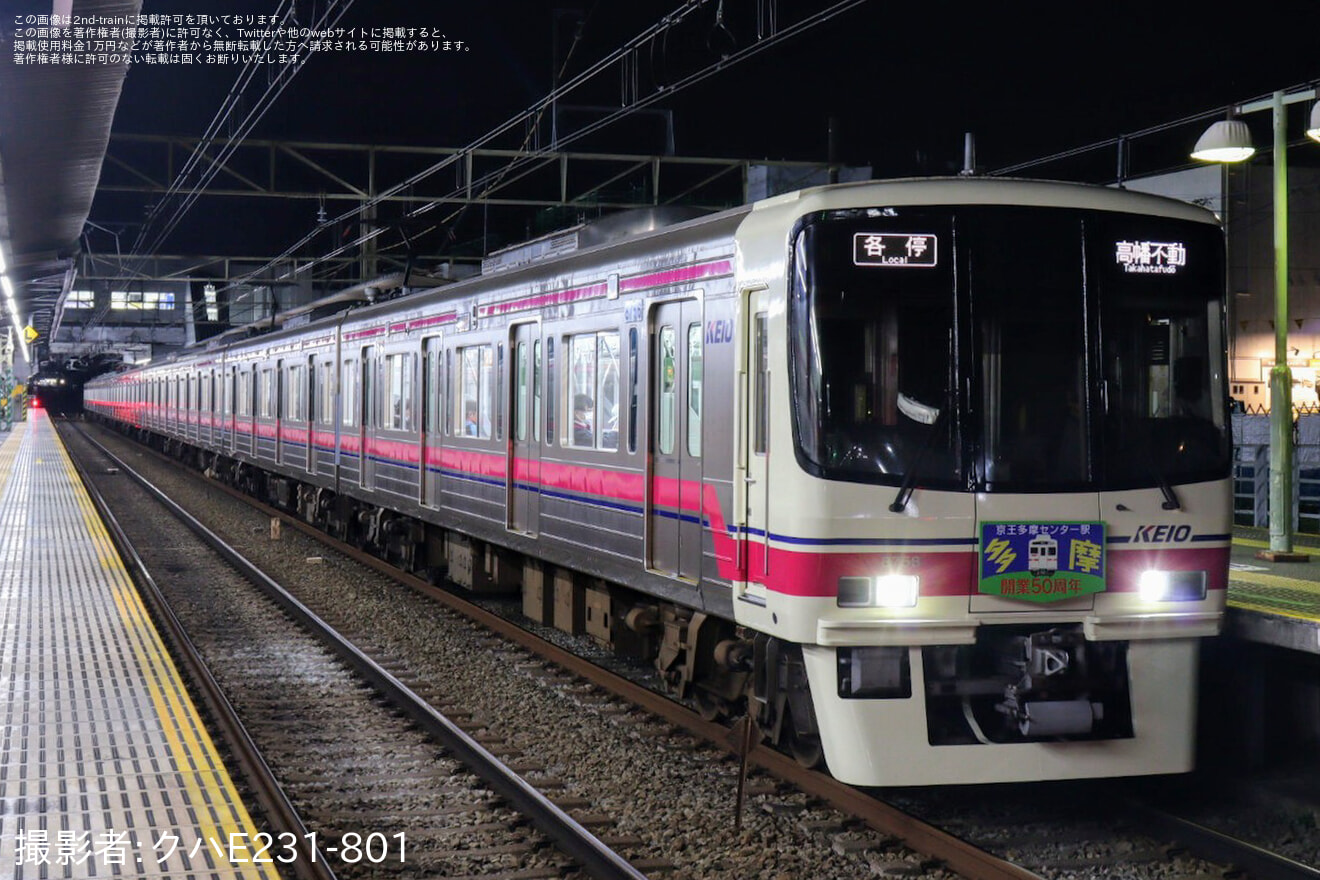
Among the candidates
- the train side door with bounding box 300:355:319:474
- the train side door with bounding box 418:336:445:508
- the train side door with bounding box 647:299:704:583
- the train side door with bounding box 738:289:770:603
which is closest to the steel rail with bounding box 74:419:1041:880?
the train side door with bounding box 738:289:770:603

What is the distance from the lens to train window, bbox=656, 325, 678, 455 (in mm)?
7539

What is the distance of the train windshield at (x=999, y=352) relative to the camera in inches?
230

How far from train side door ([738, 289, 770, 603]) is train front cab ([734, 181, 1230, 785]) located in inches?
1.7

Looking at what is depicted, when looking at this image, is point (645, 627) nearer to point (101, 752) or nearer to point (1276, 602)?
point (101, 752)

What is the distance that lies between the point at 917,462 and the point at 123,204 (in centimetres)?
2121

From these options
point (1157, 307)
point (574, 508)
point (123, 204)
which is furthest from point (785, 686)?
point (123, 204)

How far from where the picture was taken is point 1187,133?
21.4 metres

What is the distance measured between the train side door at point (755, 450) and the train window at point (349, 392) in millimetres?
10015

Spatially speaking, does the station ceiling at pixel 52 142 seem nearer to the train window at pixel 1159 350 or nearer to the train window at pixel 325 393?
the train window at pixel 325 393

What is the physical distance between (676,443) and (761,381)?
1.32 metres

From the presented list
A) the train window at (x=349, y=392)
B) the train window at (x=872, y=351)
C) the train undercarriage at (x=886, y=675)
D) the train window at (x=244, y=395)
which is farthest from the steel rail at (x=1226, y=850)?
the train window at (x=244, y=395)

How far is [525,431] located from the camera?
10125mm

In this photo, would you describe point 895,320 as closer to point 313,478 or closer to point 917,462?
point 917,462

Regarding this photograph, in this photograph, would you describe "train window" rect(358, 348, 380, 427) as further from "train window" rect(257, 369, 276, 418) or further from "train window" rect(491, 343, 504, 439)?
"train window" rect(257, 369, 276, 418)
